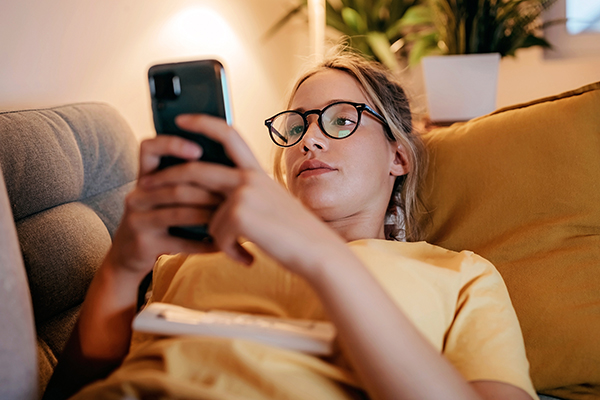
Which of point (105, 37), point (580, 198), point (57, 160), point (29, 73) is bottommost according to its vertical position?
point (580, 198)

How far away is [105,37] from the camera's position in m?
1.60

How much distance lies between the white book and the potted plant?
1325 millimetres

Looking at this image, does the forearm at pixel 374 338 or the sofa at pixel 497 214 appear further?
the sofa at pixel 497 214

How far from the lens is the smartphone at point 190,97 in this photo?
1.85 feet

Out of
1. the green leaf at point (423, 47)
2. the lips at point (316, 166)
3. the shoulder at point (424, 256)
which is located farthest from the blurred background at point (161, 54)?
the shoulder at point (424, 256)

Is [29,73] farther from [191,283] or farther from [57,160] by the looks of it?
[191,283]

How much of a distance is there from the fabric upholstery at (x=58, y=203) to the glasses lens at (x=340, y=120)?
22.9 inches

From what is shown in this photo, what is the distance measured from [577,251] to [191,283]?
728mm

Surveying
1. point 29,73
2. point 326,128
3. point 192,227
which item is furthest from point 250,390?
point 29,73

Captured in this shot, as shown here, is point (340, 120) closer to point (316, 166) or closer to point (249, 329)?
point (316, 166)

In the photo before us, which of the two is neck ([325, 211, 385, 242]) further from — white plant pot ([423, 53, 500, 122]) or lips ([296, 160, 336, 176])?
white plant pot ([423, 53, 500, 122])

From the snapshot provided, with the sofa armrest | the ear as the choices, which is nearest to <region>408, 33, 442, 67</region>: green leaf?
the ear

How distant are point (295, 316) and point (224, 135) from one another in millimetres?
302

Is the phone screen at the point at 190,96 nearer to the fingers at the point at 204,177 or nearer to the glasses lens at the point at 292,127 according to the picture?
the fingers at the point at 204,177
